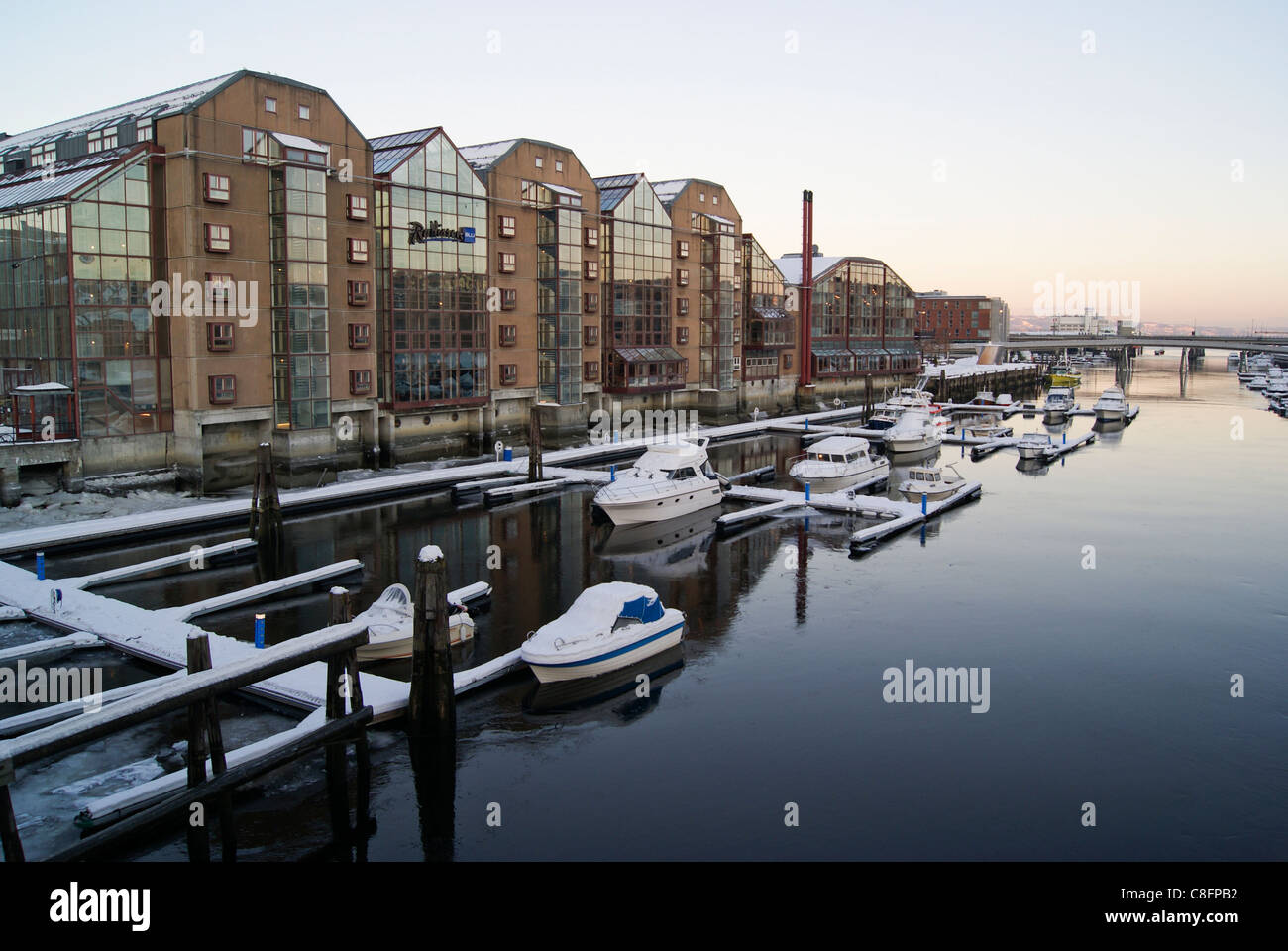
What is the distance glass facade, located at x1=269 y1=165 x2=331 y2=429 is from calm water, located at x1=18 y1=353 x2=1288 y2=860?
26.4 ft

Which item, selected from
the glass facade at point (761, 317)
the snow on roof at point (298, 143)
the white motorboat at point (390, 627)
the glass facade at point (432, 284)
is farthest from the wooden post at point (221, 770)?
the glass facade at point (761, 317)

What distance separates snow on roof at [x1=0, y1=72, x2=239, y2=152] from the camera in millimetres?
50062

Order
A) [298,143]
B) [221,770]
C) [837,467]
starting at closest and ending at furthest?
[221,770]
[298,143]
[837,467]

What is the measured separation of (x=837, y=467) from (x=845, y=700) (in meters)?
32.6

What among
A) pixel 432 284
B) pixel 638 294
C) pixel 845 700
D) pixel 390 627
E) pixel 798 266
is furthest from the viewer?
pixel 798 266

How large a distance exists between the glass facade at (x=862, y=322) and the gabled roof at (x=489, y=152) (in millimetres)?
48325

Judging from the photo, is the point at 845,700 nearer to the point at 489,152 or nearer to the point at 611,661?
the point at 611,661

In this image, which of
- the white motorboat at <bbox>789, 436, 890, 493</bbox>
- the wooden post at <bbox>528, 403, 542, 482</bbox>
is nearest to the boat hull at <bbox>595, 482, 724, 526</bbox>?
the white motorboat at <bbox>789, 436, 890, 493</bbox>

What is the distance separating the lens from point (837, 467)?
188ft

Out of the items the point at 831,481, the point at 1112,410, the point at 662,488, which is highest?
the point at 1112,410

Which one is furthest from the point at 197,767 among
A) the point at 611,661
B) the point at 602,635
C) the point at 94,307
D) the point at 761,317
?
the point at 761,317

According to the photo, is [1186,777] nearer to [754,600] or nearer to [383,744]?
[754,600]

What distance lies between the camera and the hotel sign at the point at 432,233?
59.3 m

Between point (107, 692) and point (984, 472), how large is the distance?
55931mm
